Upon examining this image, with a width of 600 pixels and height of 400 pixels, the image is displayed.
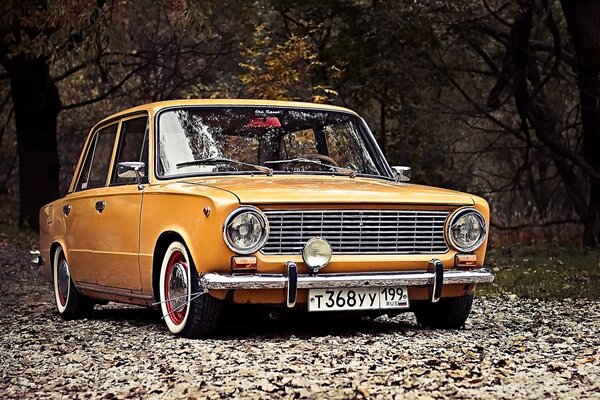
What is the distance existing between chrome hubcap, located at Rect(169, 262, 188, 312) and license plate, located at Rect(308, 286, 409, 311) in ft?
2.79

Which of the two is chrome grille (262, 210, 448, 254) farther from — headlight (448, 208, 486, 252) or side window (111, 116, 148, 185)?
side window (111, 116, 148, 185)

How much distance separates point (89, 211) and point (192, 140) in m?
1.40

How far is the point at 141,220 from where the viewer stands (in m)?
7.96

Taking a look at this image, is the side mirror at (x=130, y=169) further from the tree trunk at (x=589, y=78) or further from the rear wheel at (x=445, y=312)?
the tree trunk at (x=589, y=78)

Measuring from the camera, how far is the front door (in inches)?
320

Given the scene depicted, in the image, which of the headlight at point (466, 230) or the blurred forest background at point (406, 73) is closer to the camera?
the headlight at point (466, 230)

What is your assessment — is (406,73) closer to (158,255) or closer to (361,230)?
(158,255)

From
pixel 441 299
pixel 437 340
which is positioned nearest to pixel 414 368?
pixel 437 340

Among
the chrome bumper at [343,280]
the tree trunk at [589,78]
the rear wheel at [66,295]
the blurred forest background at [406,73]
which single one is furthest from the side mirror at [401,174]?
the tree trunk at [589,78]

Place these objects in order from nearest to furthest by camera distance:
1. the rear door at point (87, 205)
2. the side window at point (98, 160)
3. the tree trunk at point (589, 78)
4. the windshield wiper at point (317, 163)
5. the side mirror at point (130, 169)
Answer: the side mirror at point (130, 169) < the windshield wiper at point (317, 163) < the rear door at point (87, 205) < the side window at point (98, 160) < the tree trunk at point (589, 78)

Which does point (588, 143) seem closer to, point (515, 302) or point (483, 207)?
point (515, 302)

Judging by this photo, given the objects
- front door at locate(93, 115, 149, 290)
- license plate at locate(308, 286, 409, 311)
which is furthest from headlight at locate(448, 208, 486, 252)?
front door at locate(93, 115, 149, 290)

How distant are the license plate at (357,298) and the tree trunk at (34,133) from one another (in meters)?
15.5

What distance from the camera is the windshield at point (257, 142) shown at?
8125mm
